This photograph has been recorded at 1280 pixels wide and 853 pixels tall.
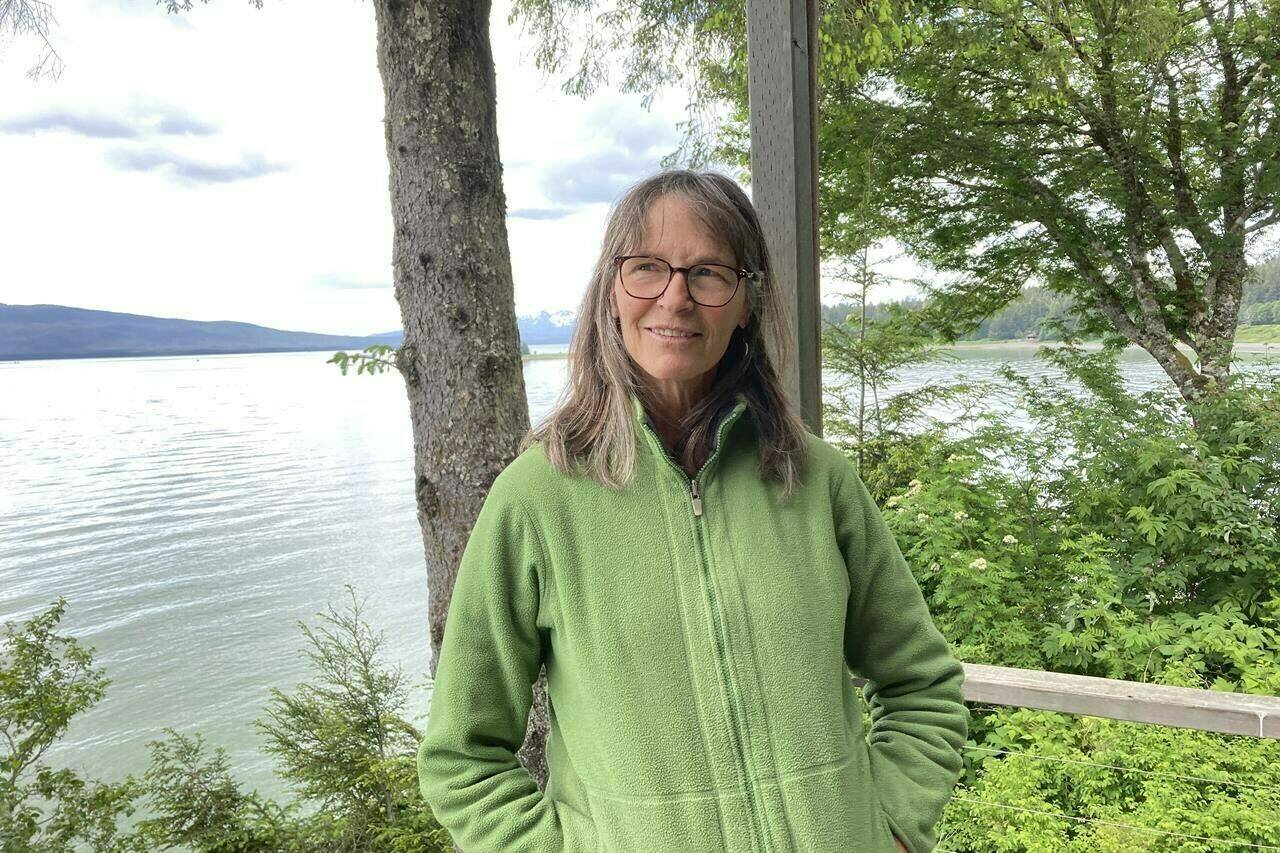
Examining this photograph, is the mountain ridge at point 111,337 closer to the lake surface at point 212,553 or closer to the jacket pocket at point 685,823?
the lake surface at point 212,553

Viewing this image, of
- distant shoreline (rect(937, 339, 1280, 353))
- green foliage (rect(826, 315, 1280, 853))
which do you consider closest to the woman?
green foliage (rect(826, 315, 1280, 853))

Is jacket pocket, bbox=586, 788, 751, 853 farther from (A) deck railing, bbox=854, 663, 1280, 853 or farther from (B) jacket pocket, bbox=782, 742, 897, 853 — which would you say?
(A) deck railing, bbox=854, 663, 1280, 853

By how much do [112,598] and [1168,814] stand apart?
13716mm

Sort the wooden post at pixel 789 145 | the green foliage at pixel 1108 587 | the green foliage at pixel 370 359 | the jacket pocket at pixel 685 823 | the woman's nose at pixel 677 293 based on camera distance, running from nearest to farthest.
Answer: the jacket pocket at pixel 685 823 < the woman's nose at pixel 677 293 < the wooden post at pixel 789 145 < the green foliage at pixel 370 359 < the green foliage at pixel 1108 587

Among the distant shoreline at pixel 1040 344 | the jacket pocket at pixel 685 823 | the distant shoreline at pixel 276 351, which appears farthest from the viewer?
the distant shoreline at pixel 276 351

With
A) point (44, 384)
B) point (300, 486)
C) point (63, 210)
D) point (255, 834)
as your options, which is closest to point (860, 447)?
point (255, 834)

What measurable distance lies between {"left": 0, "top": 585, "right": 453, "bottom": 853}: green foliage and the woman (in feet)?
11.4

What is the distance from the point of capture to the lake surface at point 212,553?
8148 millimetres

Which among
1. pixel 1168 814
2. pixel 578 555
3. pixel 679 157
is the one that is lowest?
pixel 1168 814

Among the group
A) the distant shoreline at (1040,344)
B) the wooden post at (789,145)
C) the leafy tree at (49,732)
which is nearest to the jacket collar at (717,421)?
the wooden post at (789,145)

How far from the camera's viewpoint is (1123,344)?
699cm

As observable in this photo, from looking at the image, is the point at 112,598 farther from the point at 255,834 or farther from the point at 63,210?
the point at 63,210

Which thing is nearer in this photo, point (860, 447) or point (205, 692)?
point (860, 447)

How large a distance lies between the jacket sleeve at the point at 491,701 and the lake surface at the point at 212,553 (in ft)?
0.79
